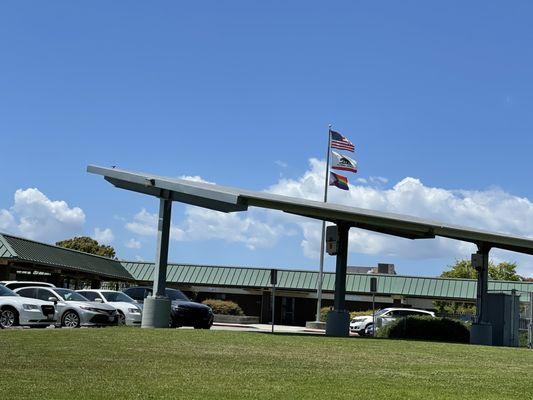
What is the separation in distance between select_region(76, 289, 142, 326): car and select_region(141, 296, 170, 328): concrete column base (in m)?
3.40

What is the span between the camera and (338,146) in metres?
39.2

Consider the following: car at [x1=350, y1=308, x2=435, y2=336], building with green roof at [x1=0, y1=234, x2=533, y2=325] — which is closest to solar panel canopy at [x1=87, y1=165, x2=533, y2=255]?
car at [x1=350, y1=308, x2=435, y2=336]

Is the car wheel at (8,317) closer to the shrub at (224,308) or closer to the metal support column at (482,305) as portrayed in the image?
the metal support column at (482,305)

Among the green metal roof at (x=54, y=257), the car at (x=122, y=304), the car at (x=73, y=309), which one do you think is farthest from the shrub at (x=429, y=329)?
the green metal roof at (x=54, y=257)

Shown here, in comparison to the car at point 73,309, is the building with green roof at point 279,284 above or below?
above

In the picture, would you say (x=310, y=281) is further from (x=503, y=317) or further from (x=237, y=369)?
(x=237, y=369)

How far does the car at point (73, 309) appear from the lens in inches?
950

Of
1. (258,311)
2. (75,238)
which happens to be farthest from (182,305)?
(75,238)

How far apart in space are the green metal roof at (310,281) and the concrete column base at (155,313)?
2713 centimetres

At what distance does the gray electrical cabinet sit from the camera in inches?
1039

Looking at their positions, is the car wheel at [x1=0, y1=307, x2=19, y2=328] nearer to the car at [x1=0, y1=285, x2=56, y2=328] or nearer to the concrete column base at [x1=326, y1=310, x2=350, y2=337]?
the car at [x1=0, y1=285, x2=56, y2=328]

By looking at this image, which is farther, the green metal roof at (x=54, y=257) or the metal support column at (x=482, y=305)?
the green metal roof at (x=54, y=257)

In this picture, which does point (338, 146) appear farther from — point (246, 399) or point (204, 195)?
point (246, 399)

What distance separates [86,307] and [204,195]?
21.1 feet
